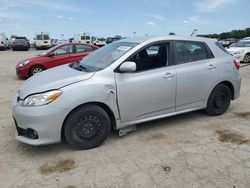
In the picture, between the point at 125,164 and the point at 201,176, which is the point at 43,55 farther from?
the point at 201,176

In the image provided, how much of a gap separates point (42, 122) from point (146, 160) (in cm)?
146

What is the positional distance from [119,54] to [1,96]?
14.5ft

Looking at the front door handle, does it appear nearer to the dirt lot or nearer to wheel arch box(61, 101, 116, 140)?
the dirt lot

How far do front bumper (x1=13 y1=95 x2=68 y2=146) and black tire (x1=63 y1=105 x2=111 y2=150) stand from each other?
0.14m

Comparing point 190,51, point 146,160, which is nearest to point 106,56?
point 190,51

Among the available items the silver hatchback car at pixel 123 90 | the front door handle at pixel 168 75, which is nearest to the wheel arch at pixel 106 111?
the silver hatchback car at pixel 123 90

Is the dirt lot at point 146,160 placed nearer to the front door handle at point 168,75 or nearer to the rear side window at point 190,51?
the front door handle at point 168,75

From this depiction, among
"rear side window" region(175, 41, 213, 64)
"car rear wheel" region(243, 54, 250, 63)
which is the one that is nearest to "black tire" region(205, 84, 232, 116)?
"rear side window" region(175, 41, 213, 64)

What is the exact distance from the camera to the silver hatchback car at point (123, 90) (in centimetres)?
357

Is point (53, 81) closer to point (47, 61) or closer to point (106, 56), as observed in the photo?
point (106, 56)

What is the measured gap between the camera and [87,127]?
3.79m

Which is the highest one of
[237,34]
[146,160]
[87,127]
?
[237,34]

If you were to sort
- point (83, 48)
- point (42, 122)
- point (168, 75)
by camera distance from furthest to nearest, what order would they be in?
point (83, 48) < point (168, 75) < point (42, 122)

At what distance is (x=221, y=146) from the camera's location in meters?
3.91
